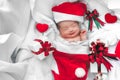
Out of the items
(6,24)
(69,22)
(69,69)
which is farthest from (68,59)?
(6,24)

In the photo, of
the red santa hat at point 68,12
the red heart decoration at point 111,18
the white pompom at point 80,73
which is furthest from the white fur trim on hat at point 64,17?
the white pompom at point 80,73

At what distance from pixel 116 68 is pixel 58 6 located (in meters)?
0.39

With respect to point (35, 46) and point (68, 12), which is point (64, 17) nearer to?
point (68, 12)

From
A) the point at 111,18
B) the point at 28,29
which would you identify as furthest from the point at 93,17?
the point at 28,29

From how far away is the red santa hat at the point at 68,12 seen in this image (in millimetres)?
1181

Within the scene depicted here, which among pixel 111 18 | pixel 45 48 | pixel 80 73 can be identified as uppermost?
pixel 111 18

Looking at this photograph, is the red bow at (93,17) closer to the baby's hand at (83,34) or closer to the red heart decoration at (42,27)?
the baby's hand at (83,34)

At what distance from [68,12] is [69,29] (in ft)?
0.27

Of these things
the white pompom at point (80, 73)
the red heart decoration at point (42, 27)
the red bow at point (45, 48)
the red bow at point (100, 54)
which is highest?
the red heart decoration at point (42, 27)

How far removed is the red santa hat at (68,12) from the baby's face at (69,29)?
0.07 feet

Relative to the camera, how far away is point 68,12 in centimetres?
119

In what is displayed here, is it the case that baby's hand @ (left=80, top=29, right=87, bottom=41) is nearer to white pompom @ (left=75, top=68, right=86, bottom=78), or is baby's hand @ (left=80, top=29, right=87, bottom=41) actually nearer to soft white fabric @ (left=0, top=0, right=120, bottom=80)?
soft white fabric @ (left=0, top=0, right=120, bottom=80)

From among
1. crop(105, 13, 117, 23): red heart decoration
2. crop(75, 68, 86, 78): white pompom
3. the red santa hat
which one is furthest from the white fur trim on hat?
crop(75, 68, 86, 78): white pompom

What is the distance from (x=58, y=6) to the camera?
120 centimetres
